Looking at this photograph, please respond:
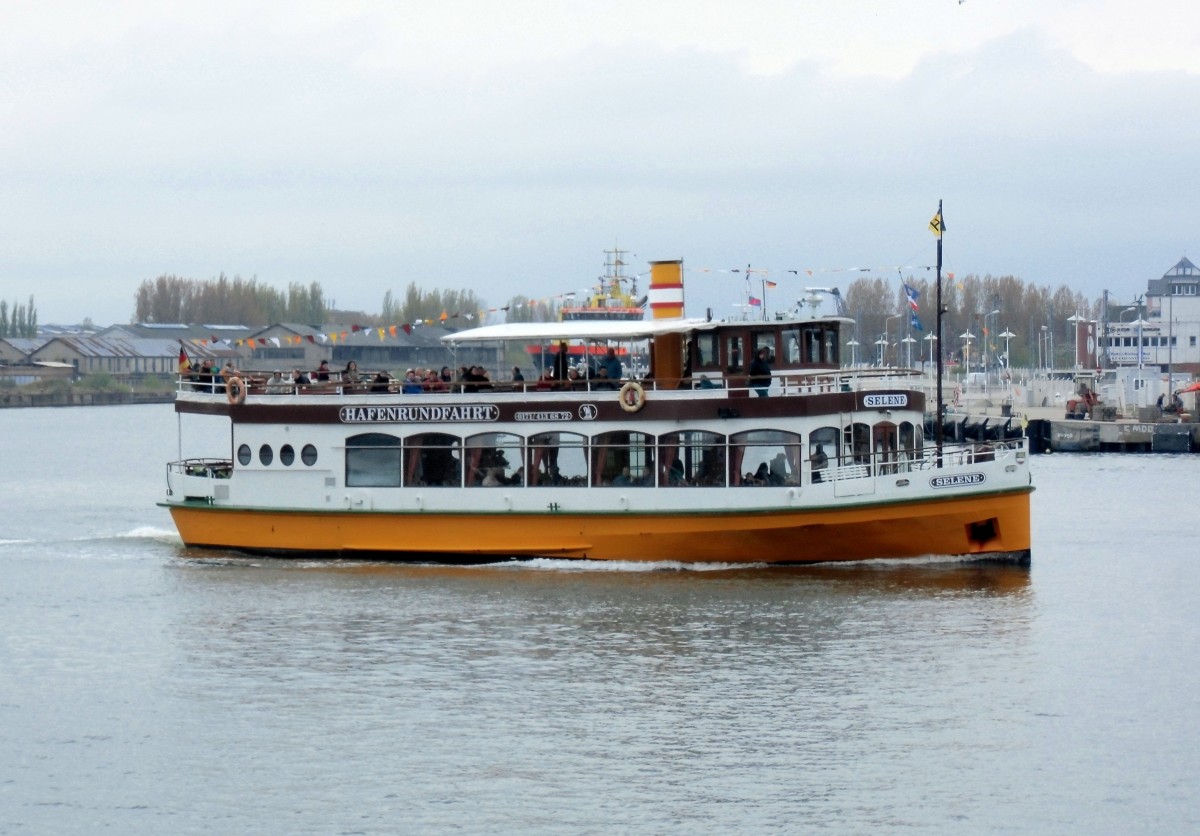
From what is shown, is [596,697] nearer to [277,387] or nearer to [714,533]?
[714,533]

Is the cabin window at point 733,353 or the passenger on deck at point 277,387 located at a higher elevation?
the cabin window at point 733,353

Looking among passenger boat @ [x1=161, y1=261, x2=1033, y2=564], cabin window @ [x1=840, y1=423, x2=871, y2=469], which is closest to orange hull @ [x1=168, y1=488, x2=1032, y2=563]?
passenger boat @ [x1=161, y1=261, x2=1033, y2=564]

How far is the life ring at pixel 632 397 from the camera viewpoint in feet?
99.0

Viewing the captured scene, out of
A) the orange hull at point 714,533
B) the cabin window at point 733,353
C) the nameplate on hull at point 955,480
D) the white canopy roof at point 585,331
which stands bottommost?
the orange hull at point 714,533

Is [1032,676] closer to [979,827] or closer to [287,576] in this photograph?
[979,827]

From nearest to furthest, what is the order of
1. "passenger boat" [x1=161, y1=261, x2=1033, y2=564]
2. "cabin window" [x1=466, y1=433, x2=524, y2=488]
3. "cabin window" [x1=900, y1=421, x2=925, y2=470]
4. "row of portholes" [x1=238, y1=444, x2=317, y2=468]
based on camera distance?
"passenger boat" [x1=161, y1=261, x2=1033, y2=564], "cabin window" [x1=900, y1=421, x2=925, y2=470], "cabin window" [x1=466, y1=433, x2=524, y2=488], "row of portholes" [x1=238, y1=444, x2=317, y2=468]

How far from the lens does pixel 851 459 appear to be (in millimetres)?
29906

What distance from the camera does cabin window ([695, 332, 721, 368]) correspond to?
3133 centimetres

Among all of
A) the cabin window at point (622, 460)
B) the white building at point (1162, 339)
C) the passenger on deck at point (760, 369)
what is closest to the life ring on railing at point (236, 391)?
the cabin window at point (622, 460)

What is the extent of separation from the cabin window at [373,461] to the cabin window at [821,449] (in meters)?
7.62

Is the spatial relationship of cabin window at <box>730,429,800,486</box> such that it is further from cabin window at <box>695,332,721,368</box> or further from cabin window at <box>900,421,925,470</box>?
cabin window at <box>900,421,925,470</box>

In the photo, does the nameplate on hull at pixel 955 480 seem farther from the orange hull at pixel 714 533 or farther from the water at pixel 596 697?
the water at pixel 596 697

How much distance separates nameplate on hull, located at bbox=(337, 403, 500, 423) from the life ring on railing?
1.95 metres

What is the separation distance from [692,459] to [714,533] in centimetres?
138
